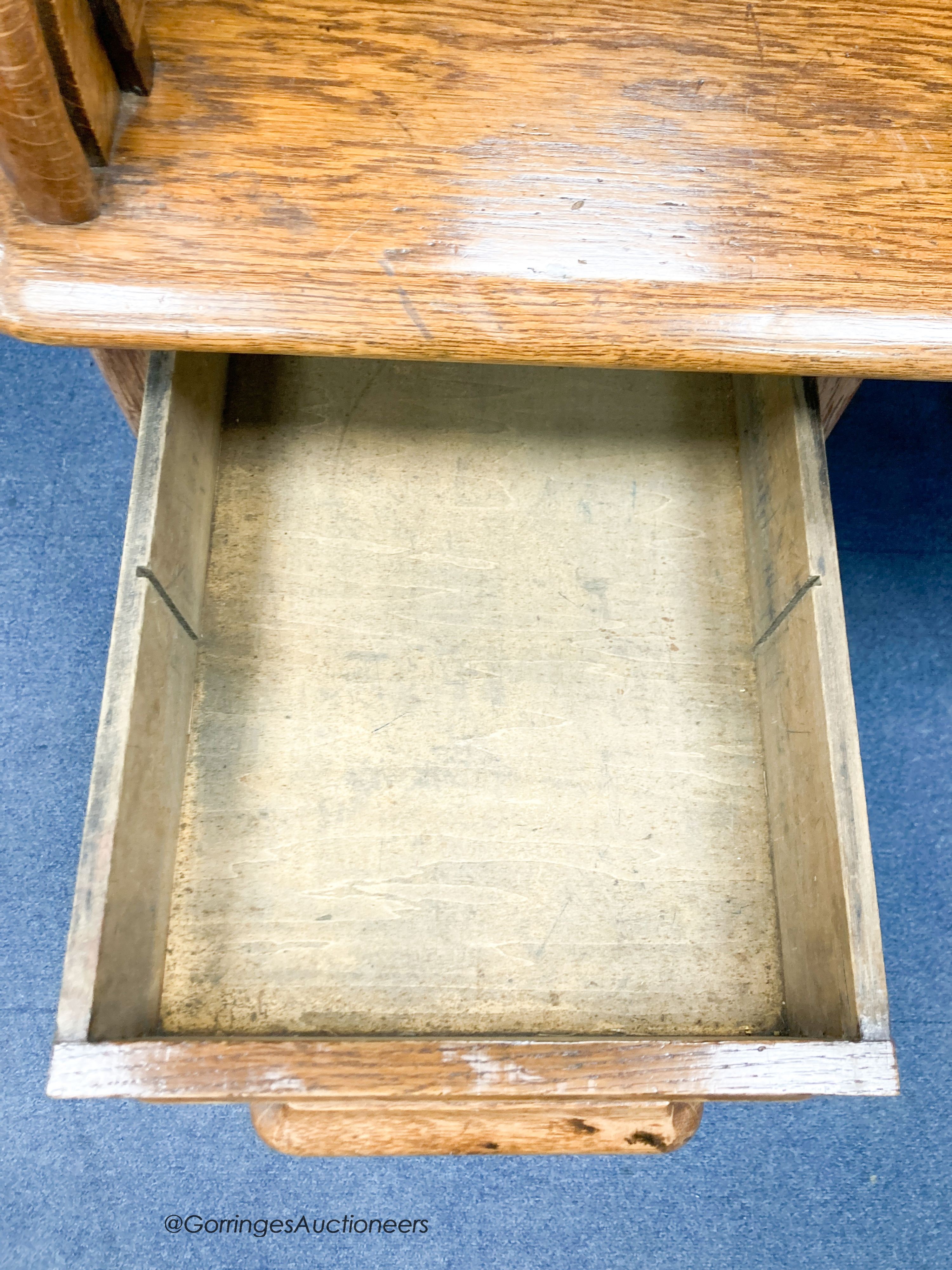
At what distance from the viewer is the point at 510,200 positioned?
62 centimetres

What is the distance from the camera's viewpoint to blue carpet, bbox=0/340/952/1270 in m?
1.01

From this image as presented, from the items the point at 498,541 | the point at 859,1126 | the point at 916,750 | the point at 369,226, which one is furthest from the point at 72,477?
the point at 859,1126

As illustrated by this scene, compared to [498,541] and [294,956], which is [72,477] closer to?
[498,541]

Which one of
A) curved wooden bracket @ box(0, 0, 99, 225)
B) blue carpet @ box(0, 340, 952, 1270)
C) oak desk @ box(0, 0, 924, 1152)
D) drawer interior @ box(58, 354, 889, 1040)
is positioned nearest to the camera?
curved wooden bracket @ box(0, 0, 99, 225)

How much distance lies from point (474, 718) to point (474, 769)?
0.04m

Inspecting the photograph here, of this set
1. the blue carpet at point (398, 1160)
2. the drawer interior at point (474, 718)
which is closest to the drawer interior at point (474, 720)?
the drawer interior at point (474, 718)

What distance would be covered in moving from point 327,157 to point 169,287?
5.4 inches

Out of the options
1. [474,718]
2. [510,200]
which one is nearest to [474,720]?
[474,718]

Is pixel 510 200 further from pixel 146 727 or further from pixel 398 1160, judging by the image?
pixel 398 1160

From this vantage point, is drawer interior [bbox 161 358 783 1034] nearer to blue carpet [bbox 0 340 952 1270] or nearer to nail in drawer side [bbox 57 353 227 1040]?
nail in drawer side [bbox 57 353 227 1040]

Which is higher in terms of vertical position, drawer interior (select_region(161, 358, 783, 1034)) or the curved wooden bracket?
the curved wooden bracket

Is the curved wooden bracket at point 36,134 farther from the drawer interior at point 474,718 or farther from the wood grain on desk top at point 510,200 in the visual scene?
the drawer interior at point 474,718

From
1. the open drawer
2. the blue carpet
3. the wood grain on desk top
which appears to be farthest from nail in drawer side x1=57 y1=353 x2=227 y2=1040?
the blue carpet

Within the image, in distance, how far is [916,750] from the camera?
1175 mm
